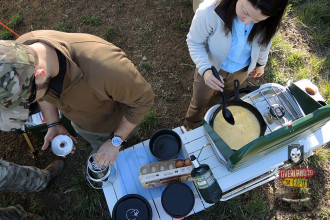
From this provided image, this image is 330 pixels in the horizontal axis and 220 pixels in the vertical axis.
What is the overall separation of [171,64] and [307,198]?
7.66ft

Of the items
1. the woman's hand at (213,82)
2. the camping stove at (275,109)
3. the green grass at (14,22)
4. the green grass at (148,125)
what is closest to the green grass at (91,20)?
the green grass at (14,22)

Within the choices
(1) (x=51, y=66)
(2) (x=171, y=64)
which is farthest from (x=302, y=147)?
(2) (x=171, y=64)

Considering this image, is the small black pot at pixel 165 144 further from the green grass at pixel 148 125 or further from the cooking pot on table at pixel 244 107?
the green grass at pixel 148 125

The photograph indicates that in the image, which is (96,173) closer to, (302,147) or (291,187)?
(302,147)

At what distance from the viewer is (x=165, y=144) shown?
1.79 meters

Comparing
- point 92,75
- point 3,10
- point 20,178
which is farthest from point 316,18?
point 3,10

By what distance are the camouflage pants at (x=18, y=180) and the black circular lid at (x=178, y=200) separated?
1.49 meters

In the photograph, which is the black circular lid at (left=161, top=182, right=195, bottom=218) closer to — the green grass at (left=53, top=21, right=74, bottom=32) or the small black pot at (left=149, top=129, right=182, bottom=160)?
the small black pot at (left=149, top=129, right=182, bottom=160)

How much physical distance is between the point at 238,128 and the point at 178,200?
2.18ft

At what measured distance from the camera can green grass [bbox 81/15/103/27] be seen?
3568mm

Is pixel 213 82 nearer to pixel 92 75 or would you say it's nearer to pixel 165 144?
pixel 165 144

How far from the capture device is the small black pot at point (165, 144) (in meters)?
1.74

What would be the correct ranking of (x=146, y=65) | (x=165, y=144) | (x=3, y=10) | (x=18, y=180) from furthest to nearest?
(x=3, y=10) < (x=146, y=65) < (x=18, y=180) < (x=165, y=144)

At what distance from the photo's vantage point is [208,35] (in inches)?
68.1
